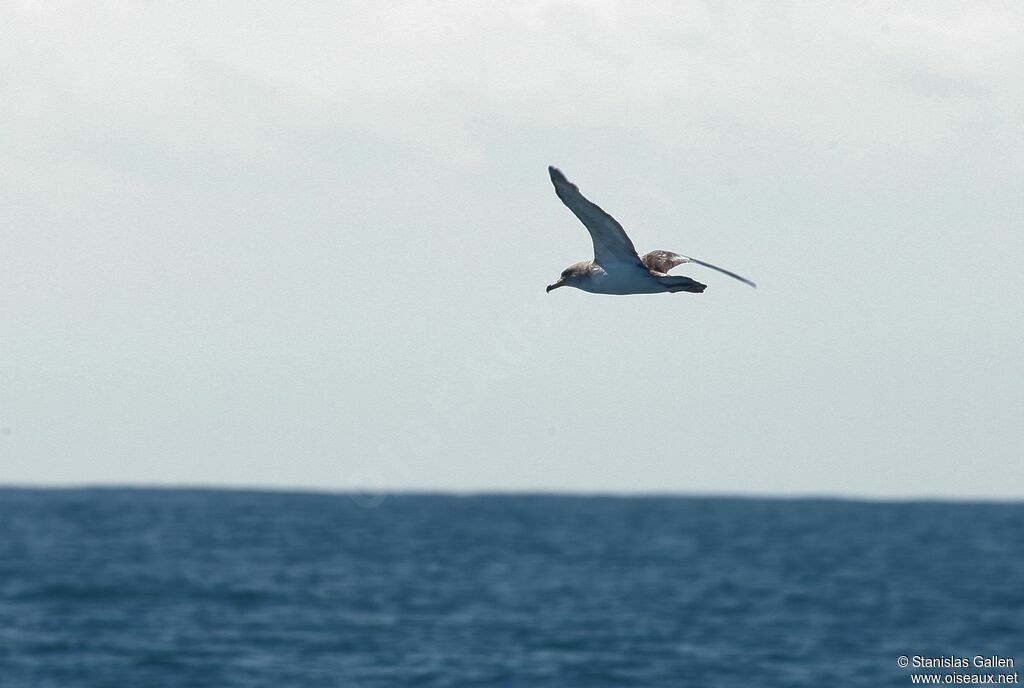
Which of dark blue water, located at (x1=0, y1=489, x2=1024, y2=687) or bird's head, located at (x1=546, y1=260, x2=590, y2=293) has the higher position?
bird's head, located at (x1=546, y1=260, x2=590, y2=293)

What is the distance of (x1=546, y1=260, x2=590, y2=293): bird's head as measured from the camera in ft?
64.5

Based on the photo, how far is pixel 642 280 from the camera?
18984mm

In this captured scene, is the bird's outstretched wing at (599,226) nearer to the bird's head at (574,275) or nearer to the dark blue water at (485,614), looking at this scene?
the bird's head at (574,275)

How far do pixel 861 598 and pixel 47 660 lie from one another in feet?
197

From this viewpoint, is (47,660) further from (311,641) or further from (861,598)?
(861,598)

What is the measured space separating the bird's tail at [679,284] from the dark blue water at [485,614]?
2259 inches

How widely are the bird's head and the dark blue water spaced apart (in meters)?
56.2

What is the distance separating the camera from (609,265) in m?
19.2

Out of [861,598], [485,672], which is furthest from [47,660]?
[861,598]

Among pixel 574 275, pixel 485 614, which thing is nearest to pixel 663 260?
pixel 574 275

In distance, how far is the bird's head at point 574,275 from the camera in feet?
64.5

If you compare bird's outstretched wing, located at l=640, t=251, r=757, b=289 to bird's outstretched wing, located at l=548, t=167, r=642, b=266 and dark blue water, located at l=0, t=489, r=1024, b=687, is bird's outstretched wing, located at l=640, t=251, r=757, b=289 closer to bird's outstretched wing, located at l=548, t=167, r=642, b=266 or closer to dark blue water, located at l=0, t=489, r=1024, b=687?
bird's outstretched wing, located at l=548, t=167, r=642, b=266

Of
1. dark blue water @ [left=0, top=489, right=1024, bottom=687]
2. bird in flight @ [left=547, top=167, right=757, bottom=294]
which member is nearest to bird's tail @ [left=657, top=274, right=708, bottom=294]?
bird in flight @ [left=547, top=167, right=757, bottom=294]

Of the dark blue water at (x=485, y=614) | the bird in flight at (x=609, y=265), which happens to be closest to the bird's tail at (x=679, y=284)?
the bird in flight at (x=609, y=265)
